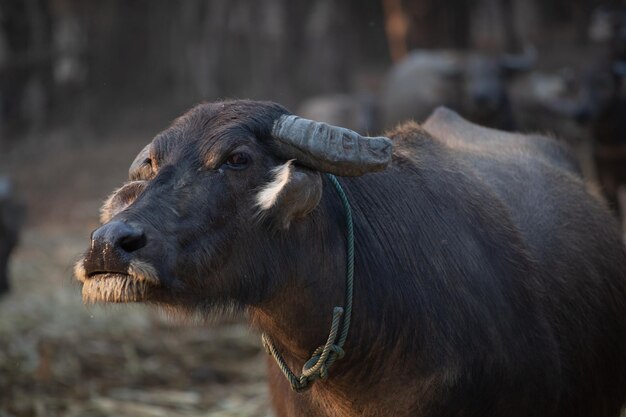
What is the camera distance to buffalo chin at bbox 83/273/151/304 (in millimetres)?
3100

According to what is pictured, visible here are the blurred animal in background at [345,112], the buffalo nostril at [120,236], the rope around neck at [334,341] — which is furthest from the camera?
the blurred animal in background at [345,112]

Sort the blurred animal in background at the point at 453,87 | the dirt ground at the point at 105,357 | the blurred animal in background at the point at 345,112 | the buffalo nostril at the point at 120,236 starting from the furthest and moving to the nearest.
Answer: the blurred animal in background at the point at 345,112
the blurred animal in background at the point at 453,87
the dirt ground at the point at 105,357
the buffalo nostril at the point at 120,236

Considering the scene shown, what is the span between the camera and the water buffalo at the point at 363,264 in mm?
3232

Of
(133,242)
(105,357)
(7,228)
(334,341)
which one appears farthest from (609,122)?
(133,242)

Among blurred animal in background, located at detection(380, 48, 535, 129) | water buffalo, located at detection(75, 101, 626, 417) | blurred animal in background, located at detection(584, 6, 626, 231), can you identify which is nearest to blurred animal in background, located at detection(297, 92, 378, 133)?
blurred animal in background, located at detection(380, 48, 535, 129)

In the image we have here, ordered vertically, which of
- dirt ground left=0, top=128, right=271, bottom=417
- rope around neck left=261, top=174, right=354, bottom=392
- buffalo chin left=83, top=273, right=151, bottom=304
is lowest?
dirt ground left=0, top=128, right=271, bottom=417

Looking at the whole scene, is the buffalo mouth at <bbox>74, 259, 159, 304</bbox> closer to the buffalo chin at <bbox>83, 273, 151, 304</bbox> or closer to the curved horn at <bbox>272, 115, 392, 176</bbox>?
the buffalo chin at <bbox>83, 273, 151, 304</bbox>

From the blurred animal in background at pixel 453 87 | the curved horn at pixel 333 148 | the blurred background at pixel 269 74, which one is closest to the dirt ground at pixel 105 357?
the blurred background at pixel 269 74

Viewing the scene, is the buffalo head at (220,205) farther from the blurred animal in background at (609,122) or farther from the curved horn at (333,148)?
the blurred animal in background at (609,122)

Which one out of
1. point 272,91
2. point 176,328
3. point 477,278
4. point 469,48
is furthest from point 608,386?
point 469,48

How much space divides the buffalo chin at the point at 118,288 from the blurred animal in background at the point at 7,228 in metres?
6.57

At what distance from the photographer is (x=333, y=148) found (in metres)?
3.24

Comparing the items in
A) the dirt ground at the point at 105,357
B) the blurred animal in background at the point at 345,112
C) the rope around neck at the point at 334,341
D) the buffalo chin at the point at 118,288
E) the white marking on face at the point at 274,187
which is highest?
the white marking on face at the point at 274,187

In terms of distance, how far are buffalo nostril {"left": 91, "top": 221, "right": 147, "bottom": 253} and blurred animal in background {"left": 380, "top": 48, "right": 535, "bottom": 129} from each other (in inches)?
372
